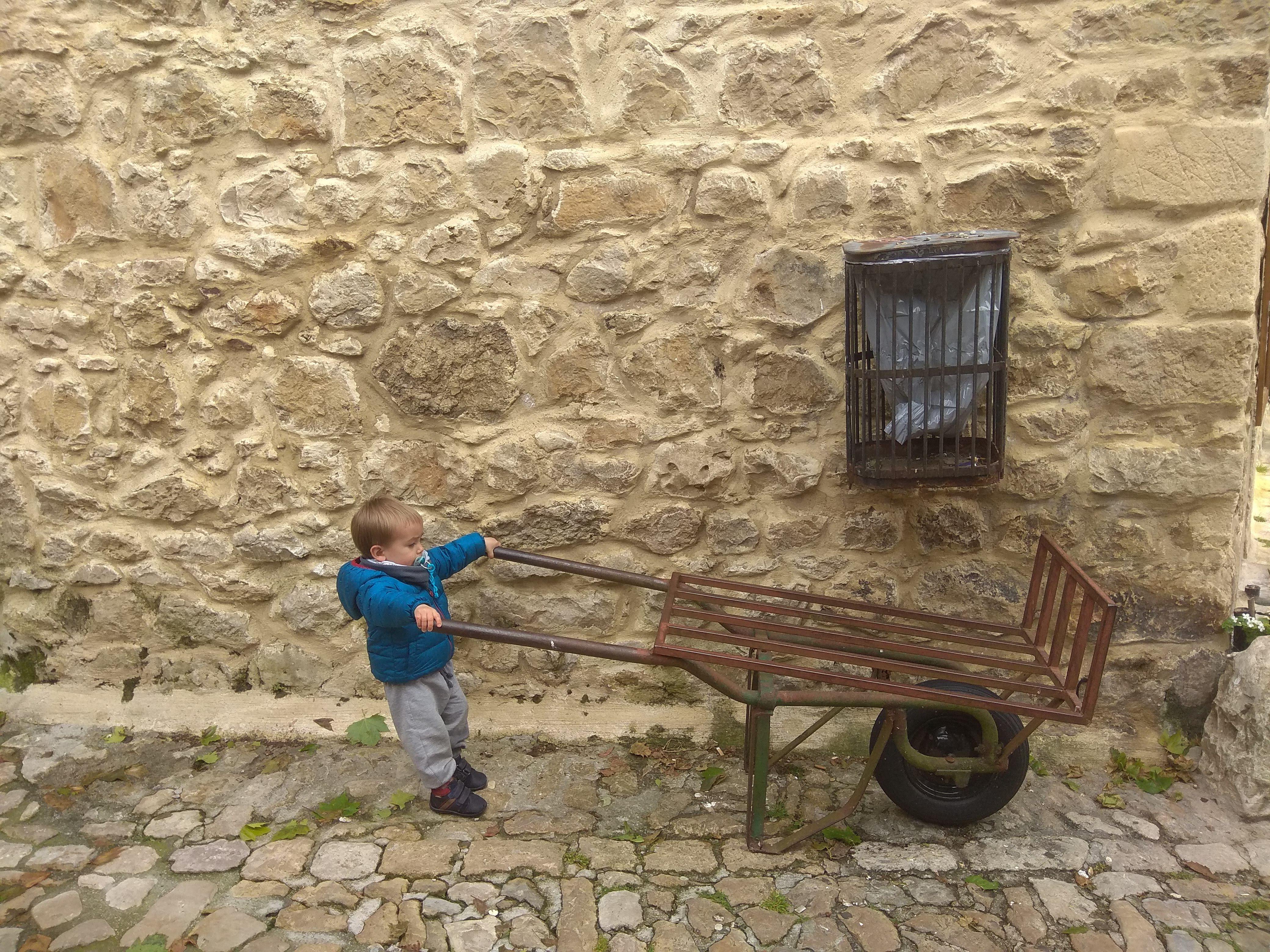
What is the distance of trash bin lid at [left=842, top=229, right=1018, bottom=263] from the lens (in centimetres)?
259

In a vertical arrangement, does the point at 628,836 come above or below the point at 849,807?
below

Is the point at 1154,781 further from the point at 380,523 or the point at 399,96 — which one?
the point at 399,96

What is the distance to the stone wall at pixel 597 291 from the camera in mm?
2818

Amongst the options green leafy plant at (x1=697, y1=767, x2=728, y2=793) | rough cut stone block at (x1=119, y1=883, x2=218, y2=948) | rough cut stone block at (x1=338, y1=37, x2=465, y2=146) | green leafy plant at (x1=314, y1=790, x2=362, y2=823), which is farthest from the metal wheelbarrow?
rough cut stone block at (x1=338, y1=37, x2=465, y2=146)

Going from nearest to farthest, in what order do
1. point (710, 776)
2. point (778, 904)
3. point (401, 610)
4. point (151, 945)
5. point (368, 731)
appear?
point (151, 945), point (778, 904), point (401, 610), point (710, 776), point (368, 731)

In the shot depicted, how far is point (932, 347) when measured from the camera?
105 inches

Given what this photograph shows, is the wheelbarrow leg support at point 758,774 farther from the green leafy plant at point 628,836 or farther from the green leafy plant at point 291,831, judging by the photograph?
the green leafy plant at point 291,831

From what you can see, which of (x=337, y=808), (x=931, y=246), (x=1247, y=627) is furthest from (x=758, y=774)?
(x=1247, y=627)

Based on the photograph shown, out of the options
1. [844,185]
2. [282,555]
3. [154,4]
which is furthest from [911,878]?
[154,4]

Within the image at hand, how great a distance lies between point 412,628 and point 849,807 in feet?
4.44

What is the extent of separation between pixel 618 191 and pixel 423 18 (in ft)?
2.63

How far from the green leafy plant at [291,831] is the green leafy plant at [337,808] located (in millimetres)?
54

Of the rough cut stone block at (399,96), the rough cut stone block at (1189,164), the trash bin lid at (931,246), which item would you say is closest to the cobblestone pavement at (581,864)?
the trash bin lid at (931,246)

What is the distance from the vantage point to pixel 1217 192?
9.04ft
